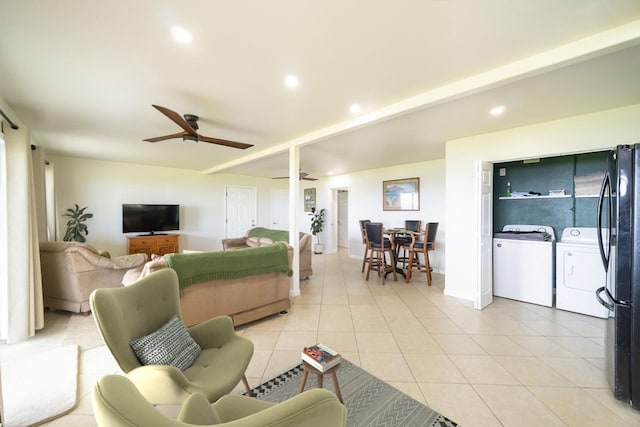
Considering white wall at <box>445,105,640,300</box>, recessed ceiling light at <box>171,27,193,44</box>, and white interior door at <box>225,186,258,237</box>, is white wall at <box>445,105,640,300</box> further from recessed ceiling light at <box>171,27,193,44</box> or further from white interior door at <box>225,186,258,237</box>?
white interior door at <box>225,186,258,237</box>

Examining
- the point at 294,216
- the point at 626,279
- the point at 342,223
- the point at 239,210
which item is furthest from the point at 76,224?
the point at 626,279

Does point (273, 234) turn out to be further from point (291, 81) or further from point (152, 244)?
point (291, 81)

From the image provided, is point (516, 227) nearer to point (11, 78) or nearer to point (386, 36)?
point (386, 36)

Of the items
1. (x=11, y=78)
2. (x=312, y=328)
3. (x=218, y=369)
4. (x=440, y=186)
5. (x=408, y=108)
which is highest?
(x=11, y=78)

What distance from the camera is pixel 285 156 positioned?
5.00 m

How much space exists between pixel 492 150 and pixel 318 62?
293 centimetres

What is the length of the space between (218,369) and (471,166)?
3.97 metres

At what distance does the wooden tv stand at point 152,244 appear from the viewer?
539 centimetres

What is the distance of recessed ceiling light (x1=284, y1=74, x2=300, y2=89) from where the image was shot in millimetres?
2121

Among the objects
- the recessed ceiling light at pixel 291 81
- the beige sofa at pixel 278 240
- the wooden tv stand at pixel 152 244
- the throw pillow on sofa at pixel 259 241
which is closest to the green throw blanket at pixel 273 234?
the beige sofa at pixel 278 240

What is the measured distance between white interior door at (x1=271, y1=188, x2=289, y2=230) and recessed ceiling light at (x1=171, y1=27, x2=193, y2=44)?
6599 mm

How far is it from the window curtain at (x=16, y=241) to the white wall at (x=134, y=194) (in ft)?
9.95

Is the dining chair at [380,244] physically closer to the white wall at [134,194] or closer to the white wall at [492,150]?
the white wall at [492,150]

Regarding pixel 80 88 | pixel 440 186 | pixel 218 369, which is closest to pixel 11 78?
pixel 80 88
